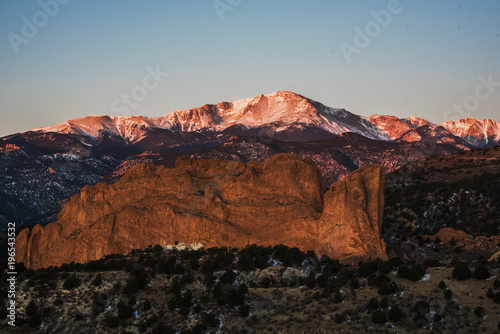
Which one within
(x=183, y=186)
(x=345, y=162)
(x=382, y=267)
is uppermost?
(x=345, y=162)

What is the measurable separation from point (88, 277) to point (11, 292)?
5.77 m

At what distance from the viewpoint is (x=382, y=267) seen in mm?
44719

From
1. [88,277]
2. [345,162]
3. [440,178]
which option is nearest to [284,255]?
[88,277]

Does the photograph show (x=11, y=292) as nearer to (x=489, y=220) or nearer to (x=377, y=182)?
(x=377, y=182)

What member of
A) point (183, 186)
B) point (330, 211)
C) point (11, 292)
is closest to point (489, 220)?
point (330, 211)

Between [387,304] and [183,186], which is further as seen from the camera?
[183,186]

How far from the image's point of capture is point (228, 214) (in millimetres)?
54188

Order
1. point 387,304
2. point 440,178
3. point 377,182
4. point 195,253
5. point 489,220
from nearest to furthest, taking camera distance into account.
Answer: point 387,304 → point 195,253 → point 377,182 → point 489,220 → point 440,178

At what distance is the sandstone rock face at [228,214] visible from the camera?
51.9 metres

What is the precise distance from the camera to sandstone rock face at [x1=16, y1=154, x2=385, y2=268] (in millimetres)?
51938

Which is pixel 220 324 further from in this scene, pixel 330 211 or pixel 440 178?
pixel 440 178

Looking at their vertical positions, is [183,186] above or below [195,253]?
above

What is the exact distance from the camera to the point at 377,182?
55.2 meters

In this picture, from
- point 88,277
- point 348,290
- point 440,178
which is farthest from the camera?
point 440,178
